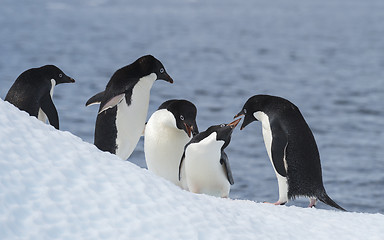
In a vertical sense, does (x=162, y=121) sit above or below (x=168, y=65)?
above

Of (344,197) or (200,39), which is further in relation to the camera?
(200,39)

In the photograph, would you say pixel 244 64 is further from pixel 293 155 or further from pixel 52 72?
pixel 293 155

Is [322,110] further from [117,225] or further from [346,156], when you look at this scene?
[117,225]

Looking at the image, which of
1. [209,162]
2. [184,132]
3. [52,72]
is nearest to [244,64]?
[52,72]

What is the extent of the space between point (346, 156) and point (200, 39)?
107 feet

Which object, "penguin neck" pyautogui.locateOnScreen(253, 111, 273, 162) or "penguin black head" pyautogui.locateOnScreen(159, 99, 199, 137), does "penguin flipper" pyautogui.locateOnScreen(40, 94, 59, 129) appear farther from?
"penguin neck" pyautogui.locateOnScreen(253, 111, 273, 162)

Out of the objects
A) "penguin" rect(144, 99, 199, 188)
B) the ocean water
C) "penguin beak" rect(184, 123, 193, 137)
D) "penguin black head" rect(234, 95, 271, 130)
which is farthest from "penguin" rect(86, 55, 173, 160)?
the ocean water

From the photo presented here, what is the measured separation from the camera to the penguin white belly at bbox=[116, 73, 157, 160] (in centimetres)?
409

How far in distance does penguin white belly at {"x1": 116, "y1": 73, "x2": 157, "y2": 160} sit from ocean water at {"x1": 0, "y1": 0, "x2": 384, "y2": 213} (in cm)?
278

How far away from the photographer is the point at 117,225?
75.5 inches

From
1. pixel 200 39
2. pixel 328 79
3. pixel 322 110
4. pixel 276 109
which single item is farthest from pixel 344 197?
pixel 200 39

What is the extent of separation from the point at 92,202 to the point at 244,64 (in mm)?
25214

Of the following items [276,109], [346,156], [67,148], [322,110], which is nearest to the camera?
[67,148]

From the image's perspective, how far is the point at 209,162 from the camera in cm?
359
